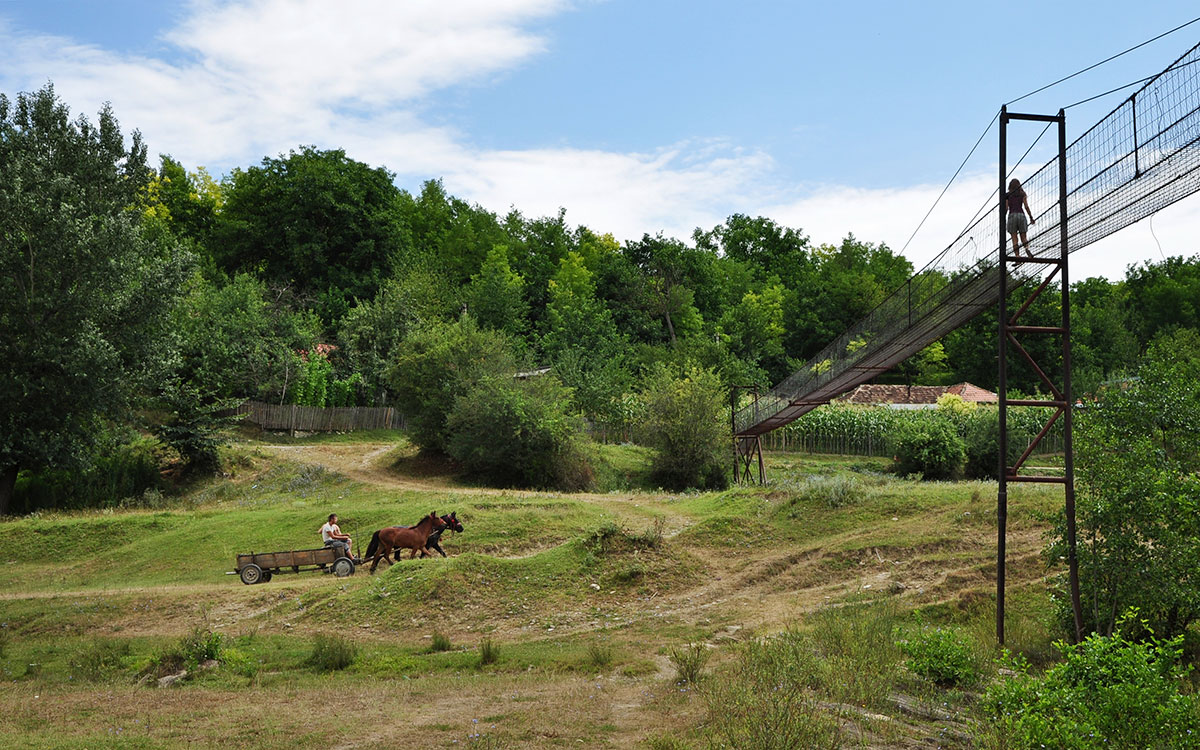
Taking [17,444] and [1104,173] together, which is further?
[17,444]

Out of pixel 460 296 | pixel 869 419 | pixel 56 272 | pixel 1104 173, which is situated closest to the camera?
pixel 1104 173

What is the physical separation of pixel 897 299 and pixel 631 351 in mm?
45886

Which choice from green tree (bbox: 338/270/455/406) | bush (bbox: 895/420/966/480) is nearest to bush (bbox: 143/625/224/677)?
bush (bbox: 895/420/966/480)

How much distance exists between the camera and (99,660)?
41.3ft

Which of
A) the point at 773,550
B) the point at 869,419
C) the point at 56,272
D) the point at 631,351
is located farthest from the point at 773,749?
the point at 631,351

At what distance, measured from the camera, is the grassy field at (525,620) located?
8445mm

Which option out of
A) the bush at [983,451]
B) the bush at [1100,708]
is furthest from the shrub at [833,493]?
the bush at [983,451]

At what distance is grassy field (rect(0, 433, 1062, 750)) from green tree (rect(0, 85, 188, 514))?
4.10 m

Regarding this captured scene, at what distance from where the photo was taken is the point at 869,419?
156ft

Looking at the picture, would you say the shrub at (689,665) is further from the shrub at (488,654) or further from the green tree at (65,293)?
the green tree at (65,293)

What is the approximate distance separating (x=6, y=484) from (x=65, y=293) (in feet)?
24.0

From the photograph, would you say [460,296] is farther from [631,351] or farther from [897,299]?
[897,299]

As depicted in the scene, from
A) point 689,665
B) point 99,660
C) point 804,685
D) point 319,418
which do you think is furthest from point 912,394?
point 99,660

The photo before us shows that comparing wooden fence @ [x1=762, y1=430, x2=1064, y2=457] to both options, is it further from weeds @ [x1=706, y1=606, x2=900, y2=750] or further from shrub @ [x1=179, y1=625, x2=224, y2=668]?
shrub @ [x1=179, y1=625, x2=224, y2=668]
